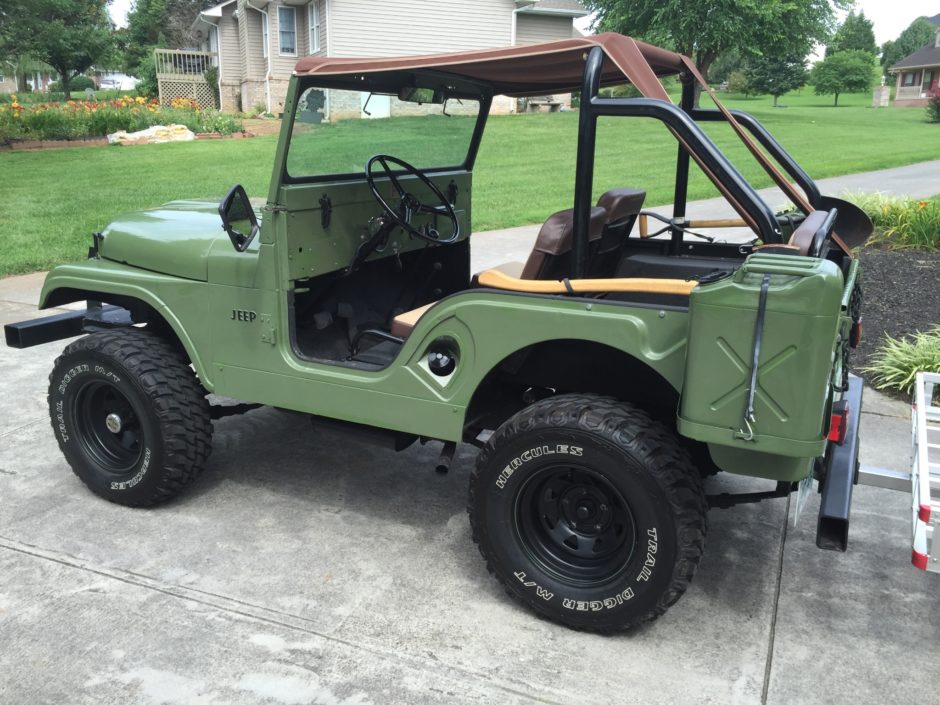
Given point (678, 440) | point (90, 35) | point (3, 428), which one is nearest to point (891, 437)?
point (678, 440)

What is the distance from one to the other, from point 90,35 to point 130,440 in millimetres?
41403

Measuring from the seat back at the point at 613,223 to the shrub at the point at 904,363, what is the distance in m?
2.63

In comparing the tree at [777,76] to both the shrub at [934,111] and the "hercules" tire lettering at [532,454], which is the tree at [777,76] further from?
the "hercules" tire lettering at [532,454]

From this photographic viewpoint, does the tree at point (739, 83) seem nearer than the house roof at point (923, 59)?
Yes

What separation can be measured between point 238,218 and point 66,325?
1.10 metres

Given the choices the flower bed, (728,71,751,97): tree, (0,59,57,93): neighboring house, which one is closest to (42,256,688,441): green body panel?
the flower bed

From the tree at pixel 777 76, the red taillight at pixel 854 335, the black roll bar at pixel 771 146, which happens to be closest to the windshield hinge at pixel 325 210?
the black roll bar at pixel 771 146

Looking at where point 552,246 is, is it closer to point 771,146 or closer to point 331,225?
point 331,225

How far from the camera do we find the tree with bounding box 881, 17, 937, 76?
241 feet

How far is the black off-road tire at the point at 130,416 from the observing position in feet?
11.4

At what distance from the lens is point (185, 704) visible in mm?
2473

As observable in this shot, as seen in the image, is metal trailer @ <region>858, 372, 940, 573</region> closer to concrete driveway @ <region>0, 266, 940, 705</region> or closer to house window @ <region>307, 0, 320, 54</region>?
concrete driveway @ <region>0, 266, 940, 705</region>

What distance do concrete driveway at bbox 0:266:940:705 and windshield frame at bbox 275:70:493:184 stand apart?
146 cm

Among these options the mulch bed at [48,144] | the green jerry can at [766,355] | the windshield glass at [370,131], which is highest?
the windshield glass at [370,131]
